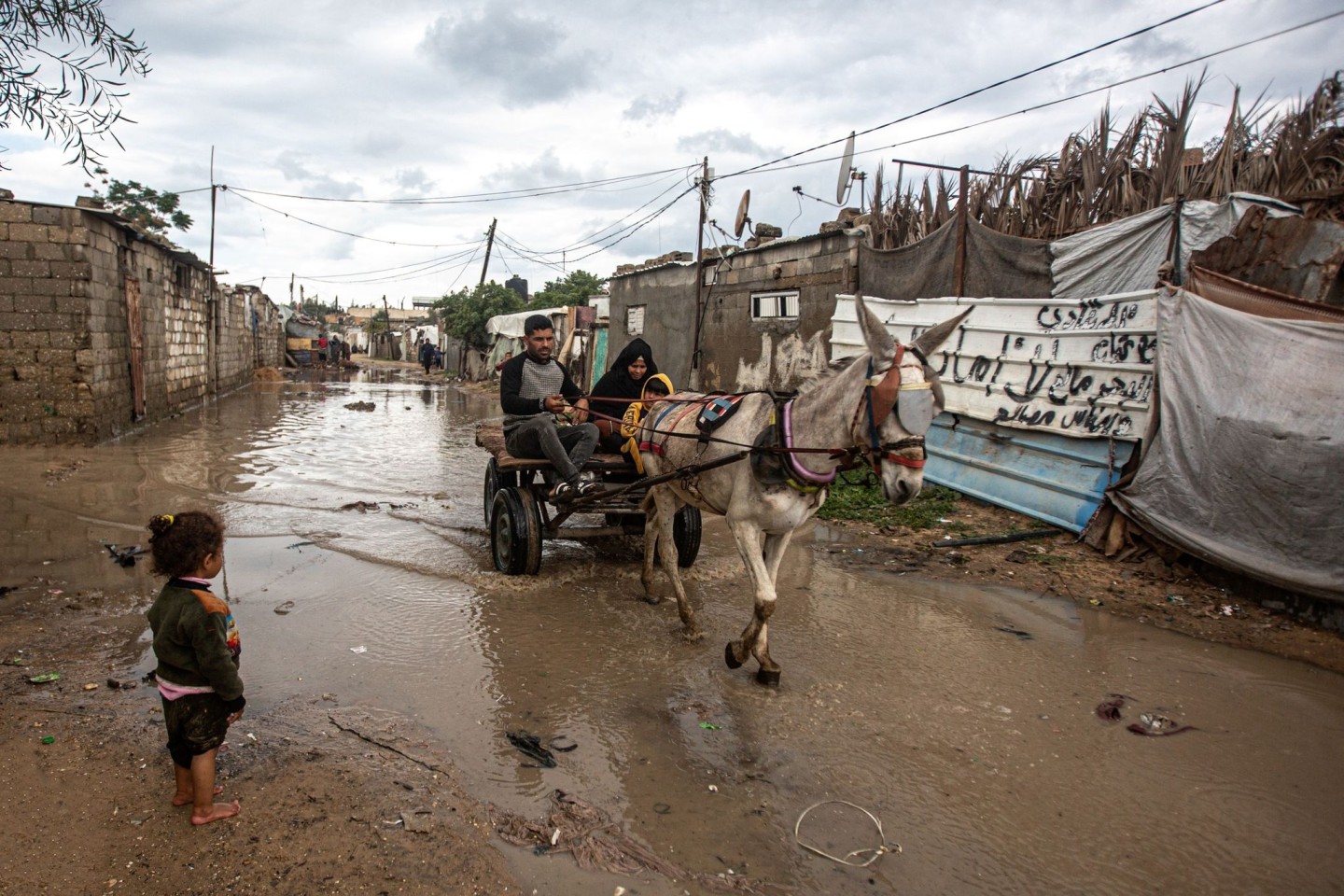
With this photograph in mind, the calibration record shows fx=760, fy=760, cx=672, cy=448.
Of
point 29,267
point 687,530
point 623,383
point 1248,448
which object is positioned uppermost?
point 29,267

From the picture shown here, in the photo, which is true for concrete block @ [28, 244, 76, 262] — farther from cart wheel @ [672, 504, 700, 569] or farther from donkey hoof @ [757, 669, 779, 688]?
donkey hoof @ [757, 669, 779, 688]

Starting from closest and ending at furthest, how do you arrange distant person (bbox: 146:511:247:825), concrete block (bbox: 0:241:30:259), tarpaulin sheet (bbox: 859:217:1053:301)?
distant person (bbox: 146:511:247:825)
tarpaulin sheet (bbox: 859:217:1053:301)
concrete block (bbox: 0:241:30:259)

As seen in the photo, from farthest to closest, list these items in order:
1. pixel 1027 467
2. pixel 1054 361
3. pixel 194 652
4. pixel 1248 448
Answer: pixel 1027 467 → pixel 1054 361 → pixel 1248 448 → pixel 194 652

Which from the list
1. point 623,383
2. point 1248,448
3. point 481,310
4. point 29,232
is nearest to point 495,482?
point 623,383

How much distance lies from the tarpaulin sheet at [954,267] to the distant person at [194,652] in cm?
806

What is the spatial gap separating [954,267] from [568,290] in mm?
27338

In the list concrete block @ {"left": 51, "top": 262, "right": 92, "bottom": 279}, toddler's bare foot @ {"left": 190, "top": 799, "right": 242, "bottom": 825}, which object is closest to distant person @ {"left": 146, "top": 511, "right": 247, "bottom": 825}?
toddler's bare foot @ {"left": 190, "top": 799, "right": 242, "bottom": 825}

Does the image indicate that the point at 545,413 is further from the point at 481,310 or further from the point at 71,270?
the point at 481,310

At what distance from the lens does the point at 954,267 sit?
9273 mm

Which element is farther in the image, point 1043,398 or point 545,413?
point 1043,398

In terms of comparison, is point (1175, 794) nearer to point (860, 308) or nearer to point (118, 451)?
point (860, 308)

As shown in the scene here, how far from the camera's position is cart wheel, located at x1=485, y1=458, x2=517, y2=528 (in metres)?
6.85

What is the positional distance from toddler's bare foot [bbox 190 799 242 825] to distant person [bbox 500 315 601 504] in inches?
126

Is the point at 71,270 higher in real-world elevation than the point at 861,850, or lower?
higher
